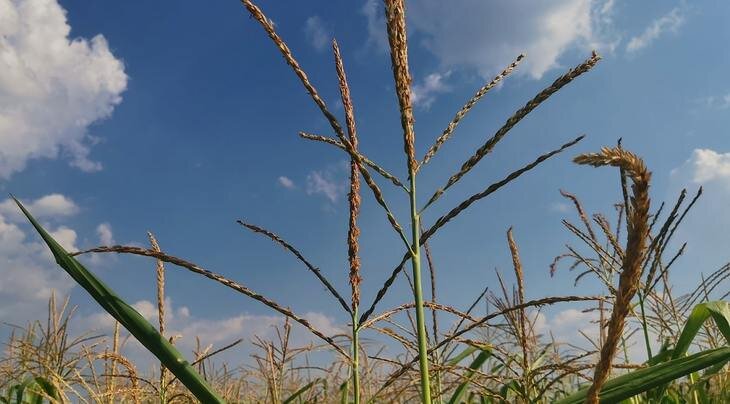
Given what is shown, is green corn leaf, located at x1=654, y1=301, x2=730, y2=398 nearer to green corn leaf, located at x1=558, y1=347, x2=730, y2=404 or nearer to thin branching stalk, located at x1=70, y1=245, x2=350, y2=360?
green corn leaf, located at x1=558, y1=347, x2=730, y2=404

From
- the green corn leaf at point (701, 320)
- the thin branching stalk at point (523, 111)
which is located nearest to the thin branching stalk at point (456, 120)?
the thin branching stalk at point (523, 111)

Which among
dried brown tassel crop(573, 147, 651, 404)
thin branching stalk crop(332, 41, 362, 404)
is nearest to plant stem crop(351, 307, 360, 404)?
thin branching stalk crop(332, 41, 362, 404)

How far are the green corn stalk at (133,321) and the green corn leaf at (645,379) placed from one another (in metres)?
0.91

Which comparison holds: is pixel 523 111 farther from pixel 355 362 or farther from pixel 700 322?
pixel 700 322

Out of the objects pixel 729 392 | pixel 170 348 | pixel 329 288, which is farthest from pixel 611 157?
pixel 729 392

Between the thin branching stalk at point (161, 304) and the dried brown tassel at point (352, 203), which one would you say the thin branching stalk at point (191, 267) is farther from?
the thin branching stalk at point (161, 304)

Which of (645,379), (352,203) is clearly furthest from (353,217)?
(645,379)

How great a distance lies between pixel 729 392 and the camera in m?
3.63

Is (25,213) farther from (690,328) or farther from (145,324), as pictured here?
(690,328)

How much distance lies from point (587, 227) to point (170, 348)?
2977 mm

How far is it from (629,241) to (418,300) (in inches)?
18.7

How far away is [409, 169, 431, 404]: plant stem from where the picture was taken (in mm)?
1177

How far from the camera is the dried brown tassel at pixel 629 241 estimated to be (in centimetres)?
81

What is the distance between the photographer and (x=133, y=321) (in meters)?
1.33
